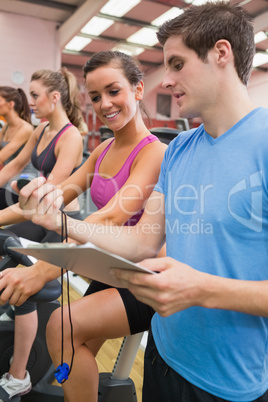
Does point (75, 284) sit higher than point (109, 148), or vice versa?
point (109, 148)

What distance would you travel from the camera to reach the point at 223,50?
836mm

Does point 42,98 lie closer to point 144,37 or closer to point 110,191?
point 110,191

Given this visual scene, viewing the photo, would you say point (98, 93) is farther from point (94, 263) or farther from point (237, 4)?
point (94, 263)

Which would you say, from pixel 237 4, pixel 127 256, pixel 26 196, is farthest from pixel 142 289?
pixel 237 4

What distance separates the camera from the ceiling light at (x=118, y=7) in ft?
20.6

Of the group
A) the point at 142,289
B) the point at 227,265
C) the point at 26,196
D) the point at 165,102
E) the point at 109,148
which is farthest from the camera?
the point at 165,102

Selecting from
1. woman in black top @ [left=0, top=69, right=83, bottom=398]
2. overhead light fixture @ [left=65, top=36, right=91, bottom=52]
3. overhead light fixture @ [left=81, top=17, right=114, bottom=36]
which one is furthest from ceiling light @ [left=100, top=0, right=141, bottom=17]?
woman in black top @ [left=0, top=69, right=83, bottom=398]

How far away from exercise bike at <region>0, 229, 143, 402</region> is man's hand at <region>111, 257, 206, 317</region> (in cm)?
48

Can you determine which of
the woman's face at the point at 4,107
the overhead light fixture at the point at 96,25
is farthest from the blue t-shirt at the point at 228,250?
the overhead light fixture at the point at 96,25

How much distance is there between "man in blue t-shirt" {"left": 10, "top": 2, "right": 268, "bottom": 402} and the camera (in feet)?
2.33

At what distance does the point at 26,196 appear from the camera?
101 centimetres

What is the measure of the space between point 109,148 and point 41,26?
7445 millimetres

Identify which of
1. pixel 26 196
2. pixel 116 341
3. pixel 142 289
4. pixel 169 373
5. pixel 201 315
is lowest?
pixel 116 341

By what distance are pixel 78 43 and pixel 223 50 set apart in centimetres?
902
